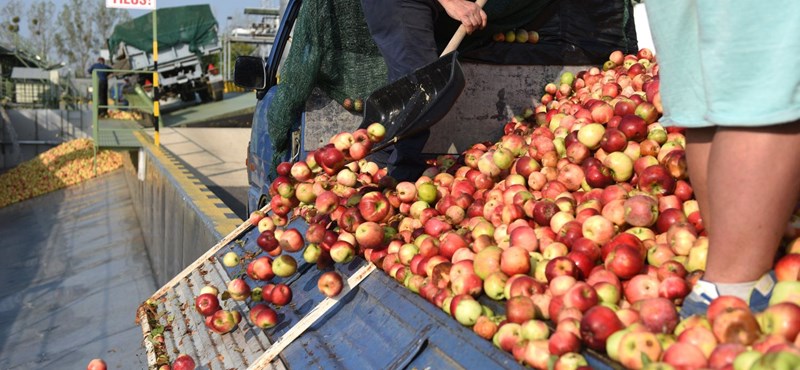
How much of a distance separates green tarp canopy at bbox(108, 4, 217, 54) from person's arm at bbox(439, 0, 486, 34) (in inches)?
806

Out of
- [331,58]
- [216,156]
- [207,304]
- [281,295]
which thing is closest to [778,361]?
[281,295]

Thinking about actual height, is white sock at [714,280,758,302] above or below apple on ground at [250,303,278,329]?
above

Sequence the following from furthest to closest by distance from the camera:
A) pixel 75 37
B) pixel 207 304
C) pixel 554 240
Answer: pixel 75 37 < pixel 207 304 < pixel 554 240

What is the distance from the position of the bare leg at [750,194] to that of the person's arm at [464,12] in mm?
2379

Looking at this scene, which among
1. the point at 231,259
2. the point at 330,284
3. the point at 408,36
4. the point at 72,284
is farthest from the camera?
the point at 72,284

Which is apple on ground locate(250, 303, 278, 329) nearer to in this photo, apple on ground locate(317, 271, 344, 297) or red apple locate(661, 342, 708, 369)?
apple on ground locate(317, 271, 344, 297)

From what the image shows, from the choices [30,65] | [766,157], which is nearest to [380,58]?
[766,157]

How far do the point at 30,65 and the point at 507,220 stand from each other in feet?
117

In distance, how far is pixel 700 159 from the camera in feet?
7.00

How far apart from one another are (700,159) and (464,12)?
88.0 inches

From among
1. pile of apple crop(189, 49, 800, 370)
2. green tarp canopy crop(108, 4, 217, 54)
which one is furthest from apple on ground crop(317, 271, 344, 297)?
green tarp canopy crop(108, 4, 217, 54)

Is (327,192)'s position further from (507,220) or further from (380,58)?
(380,58)

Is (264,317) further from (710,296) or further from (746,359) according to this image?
(746,359)

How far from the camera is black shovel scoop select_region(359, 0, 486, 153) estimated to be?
3.45 meters
